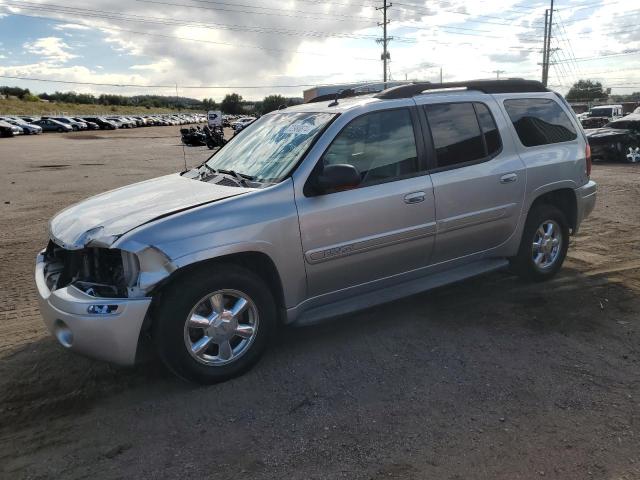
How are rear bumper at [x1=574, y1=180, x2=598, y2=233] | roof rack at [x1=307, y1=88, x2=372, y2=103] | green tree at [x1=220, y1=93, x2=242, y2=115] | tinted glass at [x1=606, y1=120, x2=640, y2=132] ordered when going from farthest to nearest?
green tree at [x1=220, y1=93, x2=242, y2=115]
tinted glass at [x1=606, y1=120, x2=640, y2=132]
rear bumper at [x1=574, y1=180, x2=598, y2=233]
roof rack at [x1=307, y1=88, x2=372, y2=103]

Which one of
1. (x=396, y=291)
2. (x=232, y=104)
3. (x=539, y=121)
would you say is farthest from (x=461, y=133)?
(x=232, y=104)

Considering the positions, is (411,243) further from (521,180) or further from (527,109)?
(527,109)

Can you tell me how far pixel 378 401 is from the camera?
132 inches

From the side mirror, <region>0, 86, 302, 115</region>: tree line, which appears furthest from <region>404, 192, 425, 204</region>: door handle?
<region>0, 86, 302, 115</region>: tree line

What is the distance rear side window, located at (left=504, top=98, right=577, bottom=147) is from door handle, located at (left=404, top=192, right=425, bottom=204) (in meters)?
1.48

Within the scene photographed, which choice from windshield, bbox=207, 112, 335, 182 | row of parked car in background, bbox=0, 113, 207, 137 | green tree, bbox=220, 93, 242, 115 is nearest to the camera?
windshield, bbox=207, 112, 335, 182

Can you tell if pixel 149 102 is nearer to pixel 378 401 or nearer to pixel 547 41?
pixel 547 41

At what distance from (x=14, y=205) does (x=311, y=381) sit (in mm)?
9542

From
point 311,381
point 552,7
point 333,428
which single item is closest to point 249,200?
point 311,381

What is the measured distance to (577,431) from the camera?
3.00m

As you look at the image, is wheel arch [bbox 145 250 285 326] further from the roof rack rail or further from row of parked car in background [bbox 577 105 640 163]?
row of parked car in background [bbox 577 105 640 163]

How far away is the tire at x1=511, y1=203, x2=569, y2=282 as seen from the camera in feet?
17.0

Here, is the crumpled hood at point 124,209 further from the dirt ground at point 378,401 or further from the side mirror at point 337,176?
the dirt ground at point 378,401

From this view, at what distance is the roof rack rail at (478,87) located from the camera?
4.48m
